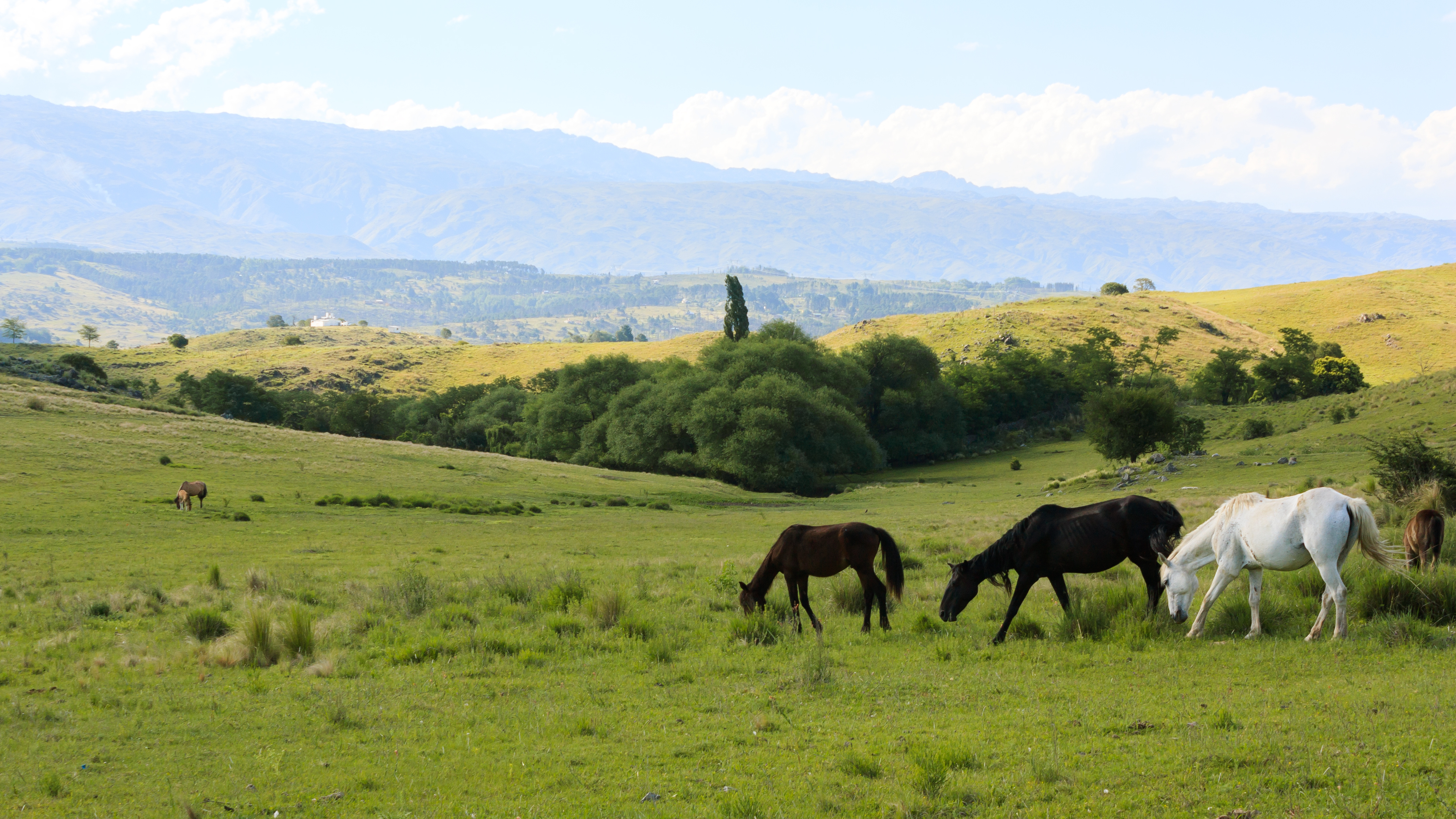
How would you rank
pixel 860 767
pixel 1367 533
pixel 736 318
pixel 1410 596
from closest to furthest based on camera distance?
1. pixel 860 767
2. pixel 1367 533
3. pixel 1410 596
4. pixel 736 318

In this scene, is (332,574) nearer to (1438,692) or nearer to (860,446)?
(1438,692)

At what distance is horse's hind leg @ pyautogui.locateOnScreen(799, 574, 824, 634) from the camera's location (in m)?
12.3

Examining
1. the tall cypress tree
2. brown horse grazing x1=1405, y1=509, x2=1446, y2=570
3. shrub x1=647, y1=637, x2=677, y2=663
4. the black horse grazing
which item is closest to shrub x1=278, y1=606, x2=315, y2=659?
shrub x1=647, y1=637, x2=677, y2=663

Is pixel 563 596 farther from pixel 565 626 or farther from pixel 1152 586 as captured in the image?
pixel 1152 586

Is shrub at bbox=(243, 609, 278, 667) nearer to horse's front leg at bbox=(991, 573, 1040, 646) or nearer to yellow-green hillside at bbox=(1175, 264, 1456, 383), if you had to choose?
horse's front leg at bbox=(991, 573, 1040, 646)

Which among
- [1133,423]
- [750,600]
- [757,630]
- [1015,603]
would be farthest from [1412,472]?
[1133,423]

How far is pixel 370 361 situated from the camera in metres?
160

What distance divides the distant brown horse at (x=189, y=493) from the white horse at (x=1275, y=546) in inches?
1304

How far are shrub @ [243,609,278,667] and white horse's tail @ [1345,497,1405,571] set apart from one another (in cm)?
1368

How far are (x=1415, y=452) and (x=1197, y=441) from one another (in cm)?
3537

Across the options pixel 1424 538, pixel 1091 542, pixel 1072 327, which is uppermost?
pixel 1072 327

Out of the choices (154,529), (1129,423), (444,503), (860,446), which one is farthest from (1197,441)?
(154,529)

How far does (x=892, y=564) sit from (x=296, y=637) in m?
8.51

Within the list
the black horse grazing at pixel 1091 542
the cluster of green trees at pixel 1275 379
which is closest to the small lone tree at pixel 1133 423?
the cluster of green trees at pixel 1275 379
